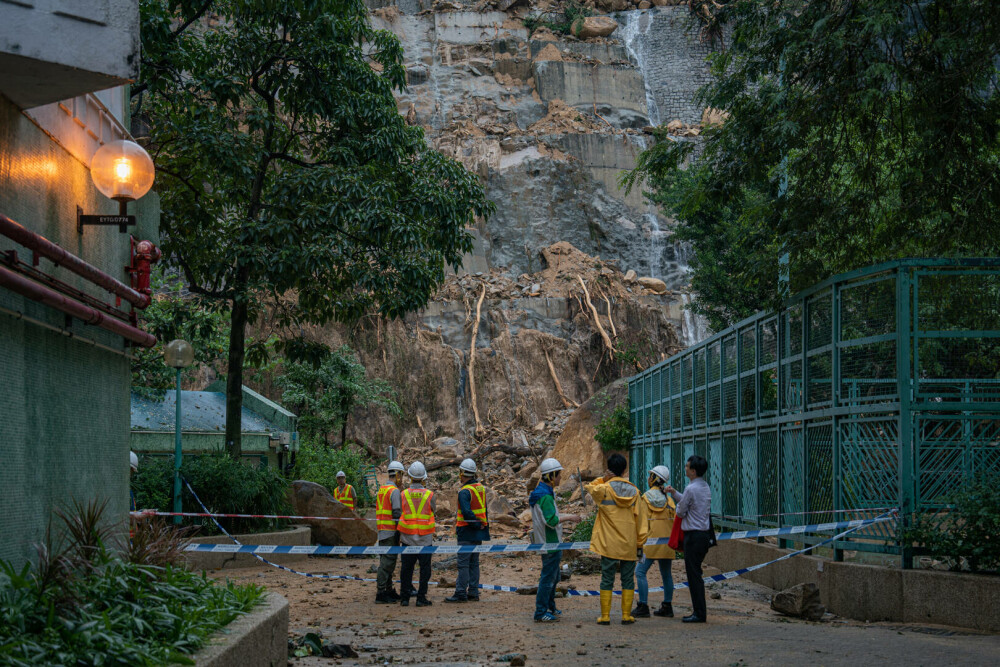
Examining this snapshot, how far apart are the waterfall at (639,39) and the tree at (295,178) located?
45.7 metres

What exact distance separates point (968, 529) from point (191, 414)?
18036 millimetres

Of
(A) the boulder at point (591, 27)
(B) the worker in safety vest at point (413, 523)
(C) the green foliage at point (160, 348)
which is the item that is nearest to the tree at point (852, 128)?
(B) the worker in safety vest at point (413, 523)

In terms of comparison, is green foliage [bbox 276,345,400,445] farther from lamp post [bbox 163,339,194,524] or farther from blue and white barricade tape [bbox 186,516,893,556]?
blue and white barricade tape [bbox 186,516,893,556]

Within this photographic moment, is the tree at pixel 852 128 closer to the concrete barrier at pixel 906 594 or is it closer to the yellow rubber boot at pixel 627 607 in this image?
the concrete barrier at pixel 906 594

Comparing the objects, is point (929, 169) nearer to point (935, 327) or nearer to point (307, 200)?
point (935, 327)

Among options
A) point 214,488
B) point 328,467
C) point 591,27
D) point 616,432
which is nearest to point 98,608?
point 214,488

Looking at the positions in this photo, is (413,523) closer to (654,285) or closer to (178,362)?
(178,362)

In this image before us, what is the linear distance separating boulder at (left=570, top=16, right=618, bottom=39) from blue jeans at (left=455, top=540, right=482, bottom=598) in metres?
57.3

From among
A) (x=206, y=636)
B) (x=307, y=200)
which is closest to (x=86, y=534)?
(x=206, y=636)

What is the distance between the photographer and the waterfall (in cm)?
6191

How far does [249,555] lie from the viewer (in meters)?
15.1

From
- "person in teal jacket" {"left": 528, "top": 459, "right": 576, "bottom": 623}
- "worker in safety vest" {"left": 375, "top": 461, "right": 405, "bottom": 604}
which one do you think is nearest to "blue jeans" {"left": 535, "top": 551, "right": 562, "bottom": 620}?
"person in teal jacket" {"left": 528, "top": 459, "right": 576, "bottom": 623}

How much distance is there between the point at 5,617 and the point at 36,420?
1769mm

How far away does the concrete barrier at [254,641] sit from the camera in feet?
16.5
